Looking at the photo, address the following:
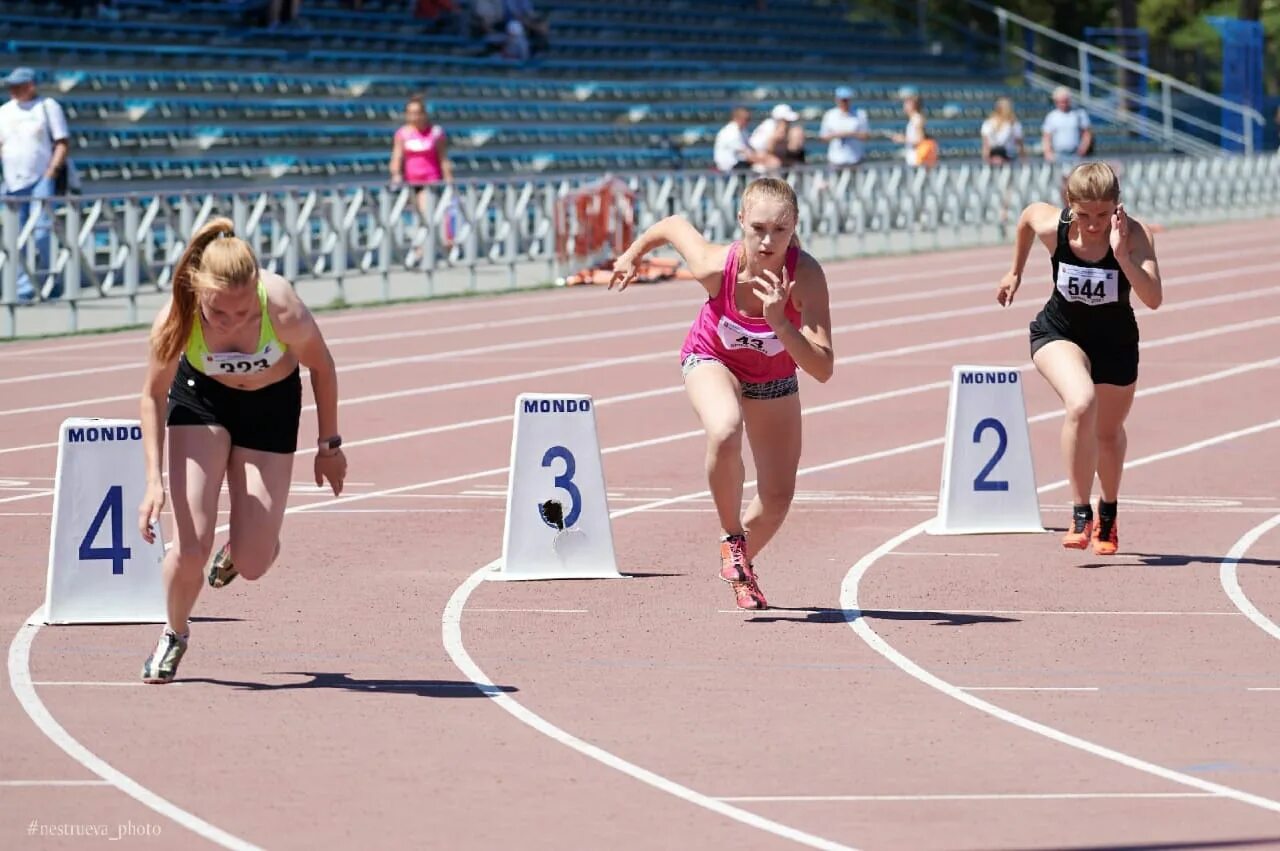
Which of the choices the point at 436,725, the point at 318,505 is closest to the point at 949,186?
the point at 318,505

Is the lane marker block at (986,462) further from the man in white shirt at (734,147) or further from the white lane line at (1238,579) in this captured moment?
the man in white shirt at (734,147)

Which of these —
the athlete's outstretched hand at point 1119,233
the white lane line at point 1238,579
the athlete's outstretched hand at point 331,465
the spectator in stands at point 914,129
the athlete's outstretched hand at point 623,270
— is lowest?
the white lane line at point 1238,579

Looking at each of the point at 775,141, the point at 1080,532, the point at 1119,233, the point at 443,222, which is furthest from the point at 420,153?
the point at 1119,233

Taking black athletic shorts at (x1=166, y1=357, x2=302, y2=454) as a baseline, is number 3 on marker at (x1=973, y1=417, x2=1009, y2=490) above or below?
below

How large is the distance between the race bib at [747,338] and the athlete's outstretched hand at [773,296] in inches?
18.5

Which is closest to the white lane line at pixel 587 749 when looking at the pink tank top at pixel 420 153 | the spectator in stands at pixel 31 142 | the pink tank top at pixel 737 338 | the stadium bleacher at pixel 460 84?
the pink tank top at pixel 737 338

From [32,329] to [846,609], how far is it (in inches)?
538

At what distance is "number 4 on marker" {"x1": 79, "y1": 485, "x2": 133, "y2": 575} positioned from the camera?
9.57 m

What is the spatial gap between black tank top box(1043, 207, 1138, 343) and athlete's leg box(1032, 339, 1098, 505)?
107mm

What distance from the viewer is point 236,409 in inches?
328

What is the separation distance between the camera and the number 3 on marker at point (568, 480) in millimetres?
10859

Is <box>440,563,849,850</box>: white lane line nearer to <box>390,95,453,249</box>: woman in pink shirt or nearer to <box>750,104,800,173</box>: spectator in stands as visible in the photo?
<box>390,95,453,249</box>: woman in pink shirt

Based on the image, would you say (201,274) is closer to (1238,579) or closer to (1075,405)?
(1075,405)

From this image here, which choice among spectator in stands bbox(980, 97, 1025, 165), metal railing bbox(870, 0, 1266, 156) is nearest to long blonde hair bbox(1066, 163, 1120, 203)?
spectator in stands bbox(980, 97, 1025, 165)
